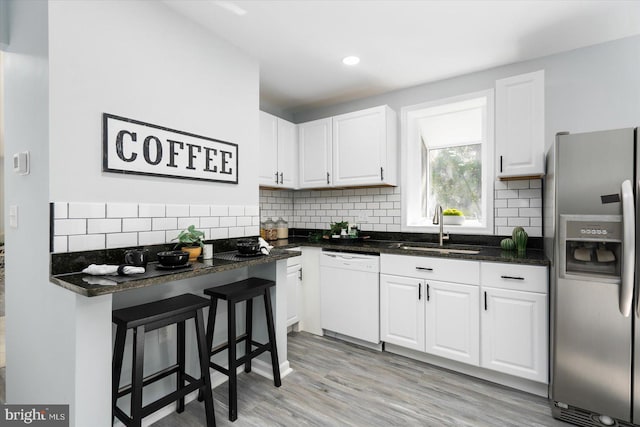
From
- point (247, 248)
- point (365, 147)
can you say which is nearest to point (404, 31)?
point (365, 147)

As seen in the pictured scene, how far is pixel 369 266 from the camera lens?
2.89 m

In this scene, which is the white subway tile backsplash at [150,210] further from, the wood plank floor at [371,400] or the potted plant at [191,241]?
the wood plank floor at [371,400]

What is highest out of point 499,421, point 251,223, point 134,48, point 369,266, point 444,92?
point 444,92

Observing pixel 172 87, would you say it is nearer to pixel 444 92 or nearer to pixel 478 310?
pixel 444 92

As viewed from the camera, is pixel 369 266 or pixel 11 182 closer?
pixel 11 182

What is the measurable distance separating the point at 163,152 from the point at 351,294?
2.03m

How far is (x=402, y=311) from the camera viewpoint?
2.72 metres

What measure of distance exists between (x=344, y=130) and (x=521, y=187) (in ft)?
5.86

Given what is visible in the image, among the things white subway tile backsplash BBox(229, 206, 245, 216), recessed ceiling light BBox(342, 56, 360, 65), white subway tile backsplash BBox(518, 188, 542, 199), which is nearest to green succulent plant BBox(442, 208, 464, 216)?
white subway tile backsplash BBox(518, 188, 542, 199)

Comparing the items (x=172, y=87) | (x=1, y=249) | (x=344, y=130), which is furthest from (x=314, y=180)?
(x=1, y=249)

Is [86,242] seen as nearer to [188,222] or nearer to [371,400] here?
[188,222]

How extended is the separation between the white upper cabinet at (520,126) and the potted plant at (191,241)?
243 cm

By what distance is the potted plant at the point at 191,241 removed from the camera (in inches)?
75.3

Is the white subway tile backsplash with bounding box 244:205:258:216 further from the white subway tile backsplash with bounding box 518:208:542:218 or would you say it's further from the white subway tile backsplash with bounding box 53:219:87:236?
the white subway tile backsplash with bounding box 518:208:542:218
